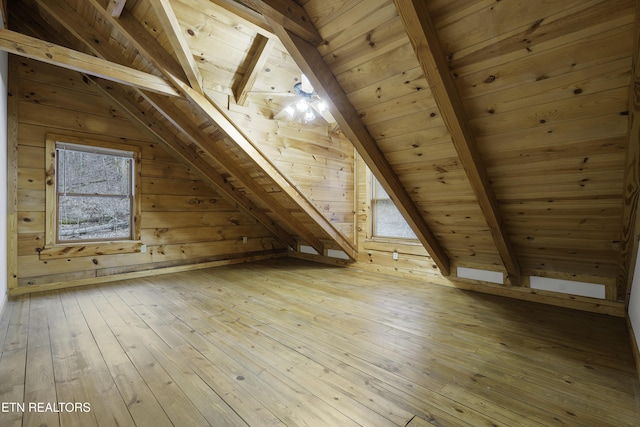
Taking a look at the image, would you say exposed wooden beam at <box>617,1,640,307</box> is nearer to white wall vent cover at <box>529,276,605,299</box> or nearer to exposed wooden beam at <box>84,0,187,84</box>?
white wall vent cover at <box>529,276,605,299</box>

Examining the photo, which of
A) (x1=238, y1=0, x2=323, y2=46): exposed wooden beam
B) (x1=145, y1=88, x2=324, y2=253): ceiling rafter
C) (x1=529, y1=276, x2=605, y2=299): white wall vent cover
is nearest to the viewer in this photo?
(x1=238, y1=0, x2=323, y2=46): exposed wooden beam

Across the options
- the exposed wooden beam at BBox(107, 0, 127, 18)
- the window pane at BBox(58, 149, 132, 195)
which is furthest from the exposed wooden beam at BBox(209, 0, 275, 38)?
the window pane at BBox(58, 149, 132, 195)

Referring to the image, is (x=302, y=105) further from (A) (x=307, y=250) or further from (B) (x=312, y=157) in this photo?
(A) (x=307, y=250)

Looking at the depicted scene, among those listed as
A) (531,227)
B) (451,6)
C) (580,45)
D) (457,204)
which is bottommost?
(531,227)

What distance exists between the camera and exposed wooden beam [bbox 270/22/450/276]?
188 cm

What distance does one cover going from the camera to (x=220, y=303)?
295 centimetres

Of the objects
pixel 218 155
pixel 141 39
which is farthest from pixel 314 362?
pixel 141 39

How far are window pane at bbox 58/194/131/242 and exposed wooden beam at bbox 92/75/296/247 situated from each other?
3.16ft

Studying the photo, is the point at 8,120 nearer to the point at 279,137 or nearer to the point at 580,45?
the point at 279,137

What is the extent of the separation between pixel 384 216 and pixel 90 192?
3906 millimetres

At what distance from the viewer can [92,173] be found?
372 centimetres

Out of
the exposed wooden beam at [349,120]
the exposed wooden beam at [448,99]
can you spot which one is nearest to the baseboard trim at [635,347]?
the exposed wooden beam at [448,99]

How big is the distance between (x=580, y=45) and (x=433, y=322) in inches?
80.0

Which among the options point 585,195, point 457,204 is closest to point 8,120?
point 457,204
